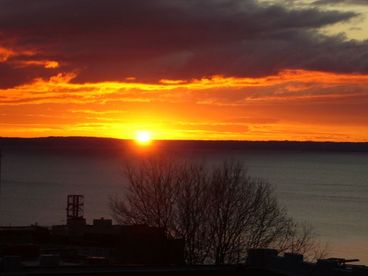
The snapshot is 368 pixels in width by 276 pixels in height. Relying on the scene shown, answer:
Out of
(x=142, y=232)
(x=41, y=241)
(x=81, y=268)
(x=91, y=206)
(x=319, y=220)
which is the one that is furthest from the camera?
(x=91, y=206)

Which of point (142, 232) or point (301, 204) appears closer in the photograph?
point (142, 232)

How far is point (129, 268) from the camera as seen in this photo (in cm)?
3288

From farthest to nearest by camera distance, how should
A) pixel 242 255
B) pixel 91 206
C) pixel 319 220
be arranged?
pixel 91 206
pixel 319 220
pixel 242 255

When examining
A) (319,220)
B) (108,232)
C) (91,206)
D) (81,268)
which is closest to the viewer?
(81,268)

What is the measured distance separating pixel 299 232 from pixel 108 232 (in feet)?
123

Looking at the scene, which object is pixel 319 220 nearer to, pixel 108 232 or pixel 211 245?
pixel 108 232

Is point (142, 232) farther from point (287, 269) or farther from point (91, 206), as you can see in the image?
point (91, 206)

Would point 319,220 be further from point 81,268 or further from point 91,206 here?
→ point 81,268

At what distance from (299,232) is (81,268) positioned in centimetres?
7939

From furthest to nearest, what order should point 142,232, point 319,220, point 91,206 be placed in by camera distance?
1. point 91,206
2. point 319,220
3. point 142,232

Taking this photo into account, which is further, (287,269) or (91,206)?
(91,206)

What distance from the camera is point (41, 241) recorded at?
68.8 meters

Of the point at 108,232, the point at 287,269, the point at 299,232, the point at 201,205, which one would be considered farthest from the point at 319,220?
the point at 287,269

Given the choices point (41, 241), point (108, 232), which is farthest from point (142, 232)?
point (108, 232)
